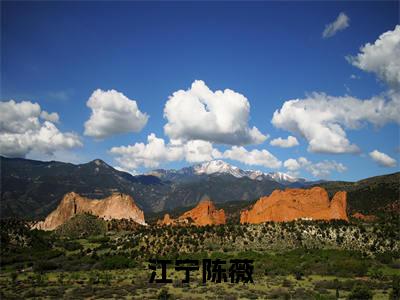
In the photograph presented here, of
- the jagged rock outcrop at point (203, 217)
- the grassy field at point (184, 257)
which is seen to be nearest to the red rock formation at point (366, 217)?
the grassy field at point (184, 257)

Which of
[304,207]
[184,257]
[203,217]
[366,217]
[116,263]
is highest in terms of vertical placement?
[304,207]

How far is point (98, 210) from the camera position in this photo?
424ft

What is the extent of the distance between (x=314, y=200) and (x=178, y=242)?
117 ft

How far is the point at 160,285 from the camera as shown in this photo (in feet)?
163

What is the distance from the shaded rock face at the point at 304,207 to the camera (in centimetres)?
9706

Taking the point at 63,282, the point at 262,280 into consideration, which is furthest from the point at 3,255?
the point at 262,280

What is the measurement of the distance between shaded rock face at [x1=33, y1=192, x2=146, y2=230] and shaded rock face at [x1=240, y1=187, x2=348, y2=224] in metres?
37.4

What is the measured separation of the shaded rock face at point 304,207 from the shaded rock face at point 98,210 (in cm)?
3738

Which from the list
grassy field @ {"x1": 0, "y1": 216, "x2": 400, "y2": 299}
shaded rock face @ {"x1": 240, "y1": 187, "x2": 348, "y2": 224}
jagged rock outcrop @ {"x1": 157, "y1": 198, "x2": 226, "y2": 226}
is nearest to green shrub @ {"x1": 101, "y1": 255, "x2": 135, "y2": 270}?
grassy field @ {"x1": 0, "y1": 216, "x2": 400, "y2": 299}

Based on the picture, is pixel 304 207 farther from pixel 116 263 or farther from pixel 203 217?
pixel 116 263

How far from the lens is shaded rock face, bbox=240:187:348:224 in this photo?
318ft

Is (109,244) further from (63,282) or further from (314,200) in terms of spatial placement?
(314,200)

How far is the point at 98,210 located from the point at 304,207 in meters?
61.0

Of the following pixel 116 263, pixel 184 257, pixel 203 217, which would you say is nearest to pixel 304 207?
pixel 203 217
